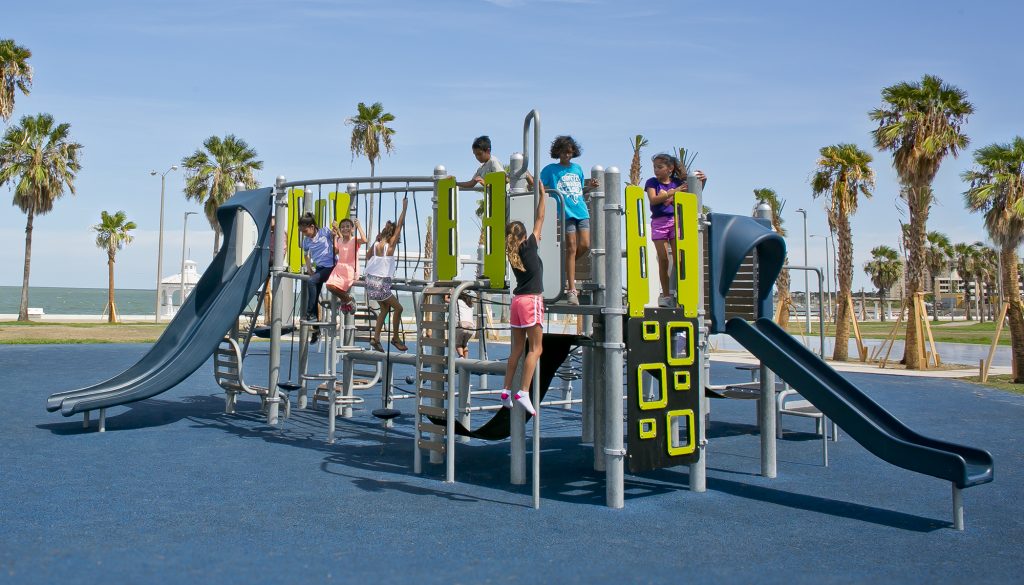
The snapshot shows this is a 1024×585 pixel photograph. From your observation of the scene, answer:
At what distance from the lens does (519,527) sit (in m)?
6.06

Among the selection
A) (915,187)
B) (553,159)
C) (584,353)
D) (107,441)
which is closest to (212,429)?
(107,441)

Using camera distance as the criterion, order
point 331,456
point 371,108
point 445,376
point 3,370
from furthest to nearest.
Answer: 1. point 371,108
2. point 3,370
3. point 331,456
4. point 445,376

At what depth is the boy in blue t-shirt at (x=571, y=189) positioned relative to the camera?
301 inches

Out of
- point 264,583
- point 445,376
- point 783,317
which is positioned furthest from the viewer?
point 783,317

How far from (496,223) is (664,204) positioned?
1.81 metres

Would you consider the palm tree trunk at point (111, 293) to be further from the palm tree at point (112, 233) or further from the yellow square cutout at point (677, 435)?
the yellow square cutout at point (677, 435)

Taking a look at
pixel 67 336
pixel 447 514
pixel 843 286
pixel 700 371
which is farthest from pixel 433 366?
pixel 67 336

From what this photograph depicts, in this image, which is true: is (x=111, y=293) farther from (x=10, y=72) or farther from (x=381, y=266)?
(x=381, y=266)

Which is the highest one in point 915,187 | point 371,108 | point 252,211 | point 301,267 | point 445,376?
point 371,108

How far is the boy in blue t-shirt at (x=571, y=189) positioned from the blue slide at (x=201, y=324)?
554 centimetres

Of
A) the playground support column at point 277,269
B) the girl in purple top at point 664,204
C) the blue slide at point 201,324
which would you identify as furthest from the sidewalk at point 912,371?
the blue slide at point 201,324

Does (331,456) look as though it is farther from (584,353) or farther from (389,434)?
(584,353)

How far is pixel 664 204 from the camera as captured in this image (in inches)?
321

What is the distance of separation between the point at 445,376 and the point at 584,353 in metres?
1.96
